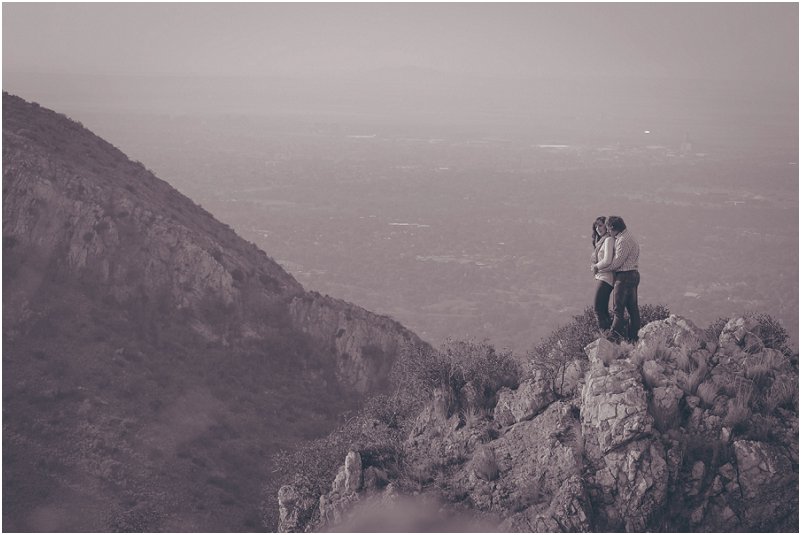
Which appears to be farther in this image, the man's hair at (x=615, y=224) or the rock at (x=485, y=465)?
the man's hair at (x=615, y=224)

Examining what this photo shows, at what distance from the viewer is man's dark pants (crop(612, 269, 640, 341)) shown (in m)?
9.70

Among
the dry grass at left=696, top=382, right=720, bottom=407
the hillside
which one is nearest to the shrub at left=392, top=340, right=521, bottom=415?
the dry grass at left=696, top=382, right=720, bottom=407

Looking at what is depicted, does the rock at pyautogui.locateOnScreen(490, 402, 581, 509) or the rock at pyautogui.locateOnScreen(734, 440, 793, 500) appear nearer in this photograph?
the rock at pyautogui.locateOnScreen(734, 440, 793, 500)

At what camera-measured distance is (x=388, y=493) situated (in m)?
8.95

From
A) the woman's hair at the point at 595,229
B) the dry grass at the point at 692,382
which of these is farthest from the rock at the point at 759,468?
the woman's hair at the point at 595,229

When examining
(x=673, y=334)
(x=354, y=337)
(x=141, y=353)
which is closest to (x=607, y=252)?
(x=673, y=334)

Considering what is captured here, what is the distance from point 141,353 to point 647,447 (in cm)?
1235

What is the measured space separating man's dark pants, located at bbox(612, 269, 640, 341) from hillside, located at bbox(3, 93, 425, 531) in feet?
23.1

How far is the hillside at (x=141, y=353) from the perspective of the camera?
543 inches

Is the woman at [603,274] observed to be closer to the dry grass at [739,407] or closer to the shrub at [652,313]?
the shrub at [652,313]

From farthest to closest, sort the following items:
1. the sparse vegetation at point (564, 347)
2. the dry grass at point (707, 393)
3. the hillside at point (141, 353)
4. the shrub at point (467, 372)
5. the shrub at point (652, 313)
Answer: the hillside at point (141, 353) < the shrub at point (652, 313) < the shrub at point (467, 372) < the sparse vegetation at point (564, 347) < the dry grass at point (707, 393)

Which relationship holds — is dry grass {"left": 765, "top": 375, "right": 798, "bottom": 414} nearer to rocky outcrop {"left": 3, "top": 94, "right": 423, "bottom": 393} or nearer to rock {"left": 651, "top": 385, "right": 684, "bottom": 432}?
rock {"left": 651, "top": 385, "right": 684, "bottom": 432}

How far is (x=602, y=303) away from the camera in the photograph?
996 centimetres

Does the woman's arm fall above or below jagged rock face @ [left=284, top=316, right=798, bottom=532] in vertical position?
above
